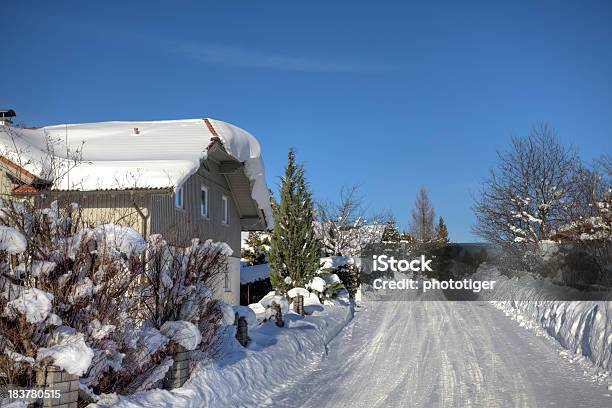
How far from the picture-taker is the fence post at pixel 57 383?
5.91 meters

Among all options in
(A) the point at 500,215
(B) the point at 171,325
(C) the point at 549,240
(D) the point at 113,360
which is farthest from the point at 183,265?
(A) the point at 500,215

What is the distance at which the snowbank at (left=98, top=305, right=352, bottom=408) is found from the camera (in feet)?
26.0

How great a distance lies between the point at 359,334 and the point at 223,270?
8319 mm

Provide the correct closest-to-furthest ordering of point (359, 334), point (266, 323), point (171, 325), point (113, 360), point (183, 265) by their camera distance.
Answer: point (113, 360) < point (171, 325) < point (183, 265) < point (266, 323) < point (359, 334)

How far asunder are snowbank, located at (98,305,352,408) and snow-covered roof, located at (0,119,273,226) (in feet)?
14.6

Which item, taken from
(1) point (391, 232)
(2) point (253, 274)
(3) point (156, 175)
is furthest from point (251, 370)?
(1) point (391, 232)

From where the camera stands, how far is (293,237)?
77.4 feet

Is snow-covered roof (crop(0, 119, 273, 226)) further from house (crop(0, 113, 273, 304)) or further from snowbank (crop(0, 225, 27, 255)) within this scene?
snowbank (crop(0, 225, 27, 255))

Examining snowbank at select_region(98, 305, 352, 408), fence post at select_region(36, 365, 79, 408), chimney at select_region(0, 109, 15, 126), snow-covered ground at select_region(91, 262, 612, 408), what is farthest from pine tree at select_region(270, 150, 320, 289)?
fence post at select_region(36, 365, 79, 408)

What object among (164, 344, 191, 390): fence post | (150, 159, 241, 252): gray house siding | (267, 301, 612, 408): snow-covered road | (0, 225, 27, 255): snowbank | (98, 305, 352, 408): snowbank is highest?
(150, 159, 241, 252): gray house siding

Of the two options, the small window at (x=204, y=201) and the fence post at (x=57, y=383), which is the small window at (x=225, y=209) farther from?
the fence post at (x=57, y=383)

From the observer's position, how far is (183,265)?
9328 millimetres

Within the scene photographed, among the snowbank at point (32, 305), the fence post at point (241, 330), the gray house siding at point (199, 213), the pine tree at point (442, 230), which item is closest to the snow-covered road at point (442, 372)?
the fence post at point (241, 330)

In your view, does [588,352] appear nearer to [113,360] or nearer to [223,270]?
[223,270]
